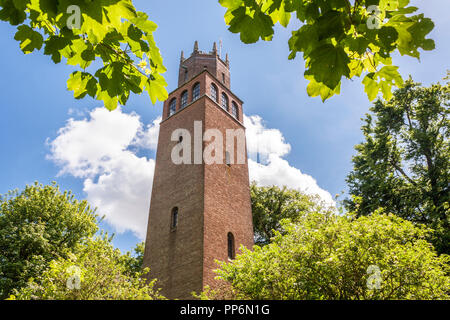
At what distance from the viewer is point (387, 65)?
2033 millimetres

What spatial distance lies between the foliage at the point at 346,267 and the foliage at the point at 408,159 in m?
7.69

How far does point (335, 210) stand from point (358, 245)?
5.15 feet

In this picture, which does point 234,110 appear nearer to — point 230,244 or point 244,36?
point 230,244

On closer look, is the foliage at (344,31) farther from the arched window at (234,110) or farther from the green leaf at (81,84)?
the arched window at (234,110)

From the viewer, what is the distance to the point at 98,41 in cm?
202

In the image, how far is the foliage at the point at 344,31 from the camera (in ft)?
5.74

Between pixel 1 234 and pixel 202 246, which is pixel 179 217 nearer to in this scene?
pixel 202 246

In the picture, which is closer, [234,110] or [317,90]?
[317,90]

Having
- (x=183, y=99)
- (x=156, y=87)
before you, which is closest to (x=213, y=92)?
(x=183, y=99)

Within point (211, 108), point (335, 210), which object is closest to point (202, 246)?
point (335, 210)

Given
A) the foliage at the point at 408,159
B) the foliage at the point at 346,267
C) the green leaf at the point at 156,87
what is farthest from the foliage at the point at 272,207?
the green leaf at the point at 156,87

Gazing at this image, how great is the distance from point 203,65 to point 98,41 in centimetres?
2194

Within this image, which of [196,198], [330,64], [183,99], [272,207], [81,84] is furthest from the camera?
[272,207]

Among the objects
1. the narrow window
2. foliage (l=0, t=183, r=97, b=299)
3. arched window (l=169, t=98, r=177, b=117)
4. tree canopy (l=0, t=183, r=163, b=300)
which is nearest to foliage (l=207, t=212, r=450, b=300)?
tree canopy (l=0, t=183, r=163, b=300)
